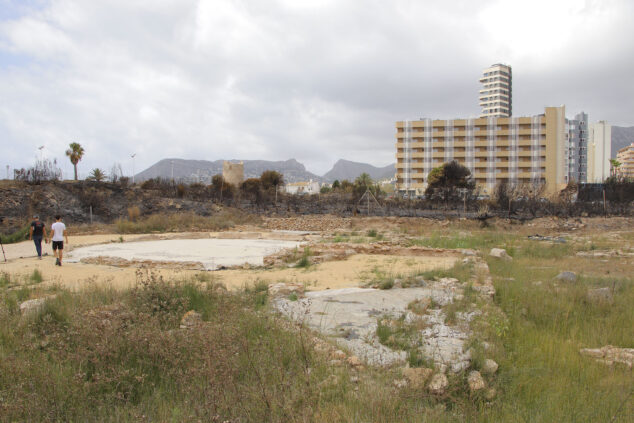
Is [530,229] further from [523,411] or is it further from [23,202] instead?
[23,202]

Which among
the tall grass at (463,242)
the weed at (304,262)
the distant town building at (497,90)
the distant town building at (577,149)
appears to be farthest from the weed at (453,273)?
the distant town building at (497,90)

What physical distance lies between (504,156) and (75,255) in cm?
8370

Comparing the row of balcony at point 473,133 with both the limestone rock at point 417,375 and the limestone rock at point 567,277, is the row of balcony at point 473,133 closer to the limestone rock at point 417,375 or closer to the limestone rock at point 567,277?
the limestone rock at point 567,277

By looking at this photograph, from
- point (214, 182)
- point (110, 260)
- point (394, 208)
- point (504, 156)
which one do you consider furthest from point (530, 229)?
point (504, 156)

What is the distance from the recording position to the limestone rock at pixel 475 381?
4.02m

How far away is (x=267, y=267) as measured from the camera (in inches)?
539

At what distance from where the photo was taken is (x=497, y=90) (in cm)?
13200

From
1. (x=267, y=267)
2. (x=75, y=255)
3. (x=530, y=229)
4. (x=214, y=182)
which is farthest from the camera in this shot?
(x=214, y=182)

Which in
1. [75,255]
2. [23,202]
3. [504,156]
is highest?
[504,156]

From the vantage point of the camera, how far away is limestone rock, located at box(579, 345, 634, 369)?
5.00 metres

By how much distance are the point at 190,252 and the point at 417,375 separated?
15.2m

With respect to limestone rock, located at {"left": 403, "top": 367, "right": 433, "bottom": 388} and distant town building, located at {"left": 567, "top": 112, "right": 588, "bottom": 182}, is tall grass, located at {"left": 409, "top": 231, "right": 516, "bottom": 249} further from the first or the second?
distant town building, located at {"left": 567, "top": 112, "right": 588, "bottom": 182}

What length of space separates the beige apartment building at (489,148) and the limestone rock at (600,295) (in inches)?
2989

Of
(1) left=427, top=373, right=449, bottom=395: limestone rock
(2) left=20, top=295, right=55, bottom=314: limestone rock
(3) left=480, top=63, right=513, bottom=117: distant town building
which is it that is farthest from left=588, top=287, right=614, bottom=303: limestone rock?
(3) left=480, top=63, right=513, bottom=117: distant town building
